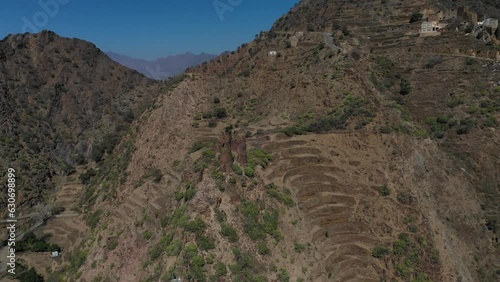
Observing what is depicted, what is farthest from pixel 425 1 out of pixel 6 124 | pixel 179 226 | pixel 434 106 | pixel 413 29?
pixel 6 124

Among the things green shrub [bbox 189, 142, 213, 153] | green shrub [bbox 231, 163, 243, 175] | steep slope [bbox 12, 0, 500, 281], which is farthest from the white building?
green shrub [bbox 231, 163, 243, 175]

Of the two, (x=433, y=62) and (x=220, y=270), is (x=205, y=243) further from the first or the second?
(x=433, y=62)

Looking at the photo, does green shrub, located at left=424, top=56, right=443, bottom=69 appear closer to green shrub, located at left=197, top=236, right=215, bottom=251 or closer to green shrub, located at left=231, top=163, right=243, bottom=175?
green shrub, located at left=231, top=163, right=243, bottom=175

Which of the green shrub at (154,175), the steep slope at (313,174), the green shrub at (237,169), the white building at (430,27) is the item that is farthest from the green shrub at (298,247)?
the white building at (430,27)

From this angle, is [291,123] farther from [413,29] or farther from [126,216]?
[413,29]

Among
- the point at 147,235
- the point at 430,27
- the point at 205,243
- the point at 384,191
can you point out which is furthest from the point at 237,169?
the point at 430,27

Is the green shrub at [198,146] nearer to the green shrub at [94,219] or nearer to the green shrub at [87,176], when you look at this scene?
the green shrub at [94,219]
